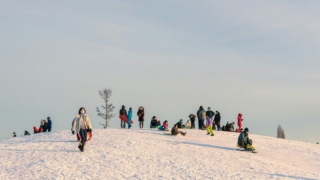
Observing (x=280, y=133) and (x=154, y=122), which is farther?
(x=280, y=133)

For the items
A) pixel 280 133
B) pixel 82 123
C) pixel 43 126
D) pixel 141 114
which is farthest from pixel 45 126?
pixel 280 133

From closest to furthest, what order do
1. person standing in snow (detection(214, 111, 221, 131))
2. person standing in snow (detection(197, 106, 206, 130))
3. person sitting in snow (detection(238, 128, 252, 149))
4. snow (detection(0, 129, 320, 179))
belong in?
snow (detection(0, 129, 320, 179)), person sitting in snow (detection(238, 128, 252, 149)), person standing in snow (detection(197, 106, 206, 130)), person standing in snow (detection(214, 111, 221, 131))

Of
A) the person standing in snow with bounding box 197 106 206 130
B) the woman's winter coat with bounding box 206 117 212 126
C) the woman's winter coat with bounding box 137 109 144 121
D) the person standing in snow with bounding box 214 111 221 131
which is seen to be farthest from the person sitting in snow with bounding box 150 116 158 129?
the woman's winter coat with bounding box 206 117 212 126

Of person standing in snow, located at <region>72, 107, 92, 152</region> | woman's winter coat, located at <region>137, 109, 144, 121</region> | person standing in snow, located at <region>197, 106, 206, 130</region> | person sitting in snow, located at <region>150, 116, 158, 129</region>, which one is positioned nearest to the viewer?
person standing in snow, located at <region>72, 107, 92, 152</region>

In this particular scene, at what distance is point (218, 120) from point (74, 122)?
57.7 ft

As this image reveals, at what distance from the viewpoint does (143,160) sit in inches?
866

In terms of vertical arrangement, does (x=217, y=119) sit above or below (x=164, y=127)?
above

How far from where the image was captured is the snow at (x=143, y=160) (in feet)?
64.6

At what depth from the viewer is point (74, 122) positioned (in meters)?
23.1

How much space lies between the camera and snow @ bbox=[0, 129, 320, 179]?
64.6ft

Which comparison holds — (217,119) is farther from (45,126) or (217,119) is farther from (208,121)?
(45,126)

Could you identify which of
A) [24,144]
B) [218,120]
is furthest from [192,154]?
→ [218,120]

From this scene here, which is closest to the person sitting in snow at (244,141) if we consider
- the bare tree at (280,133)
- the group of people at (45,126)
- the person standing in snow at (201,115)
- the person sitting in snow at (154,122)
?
the person standing in snow at (201,115)

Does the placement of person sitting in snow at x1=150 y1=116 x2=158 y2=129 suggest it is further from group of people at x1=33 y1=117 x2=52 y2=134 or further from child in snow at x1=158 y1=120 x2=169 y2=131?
group of people at x1=33 y1=117 x2=52 y2=134
